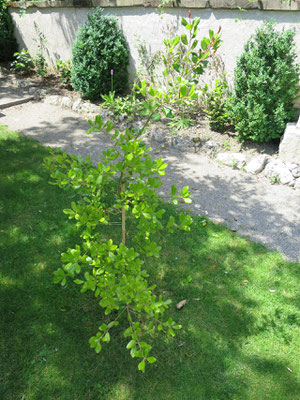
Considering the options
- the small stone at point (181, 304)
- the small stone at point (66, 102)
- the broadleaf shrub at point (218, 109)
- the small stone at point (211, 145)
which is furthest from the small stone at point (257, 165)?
the small stone at point (66, 102)

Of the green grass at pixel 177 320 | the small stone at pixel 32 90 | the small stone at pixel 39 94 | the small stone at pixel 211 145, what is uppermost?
the small stone at pixel 32 90

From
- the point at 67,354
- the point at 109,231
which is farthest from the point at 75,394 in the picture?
the point at 109,231

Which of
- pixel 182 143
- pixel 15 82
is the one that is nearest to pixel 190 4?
pixel 182 143

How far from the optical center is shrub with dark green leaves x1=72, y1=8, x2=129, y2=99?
6.95 m

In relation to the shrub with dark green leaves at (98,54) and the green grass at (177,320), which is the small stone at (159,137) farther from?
the green grass at (177,320)

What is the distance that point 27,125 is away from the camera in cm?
683

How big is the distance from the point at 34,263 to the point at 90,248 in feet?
5.16

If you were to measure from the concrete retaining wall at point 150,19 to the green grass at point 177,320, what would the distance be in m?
4.21

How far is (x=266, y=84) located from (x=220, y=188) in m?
2.04

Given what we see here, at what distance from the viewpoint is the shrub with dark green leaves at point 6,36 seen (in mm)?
9734

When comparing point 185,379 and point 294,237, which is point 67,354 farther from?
point 294,237

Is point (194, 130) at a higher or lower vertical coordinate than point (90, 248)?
lower

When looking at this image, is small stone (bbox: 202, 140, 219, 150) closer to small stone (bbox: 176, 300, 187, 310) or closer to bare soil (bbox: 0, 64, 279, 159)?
bare soil (bbox: 0, 64, 279, 159)

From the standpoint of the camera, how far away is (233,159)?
568 cm
